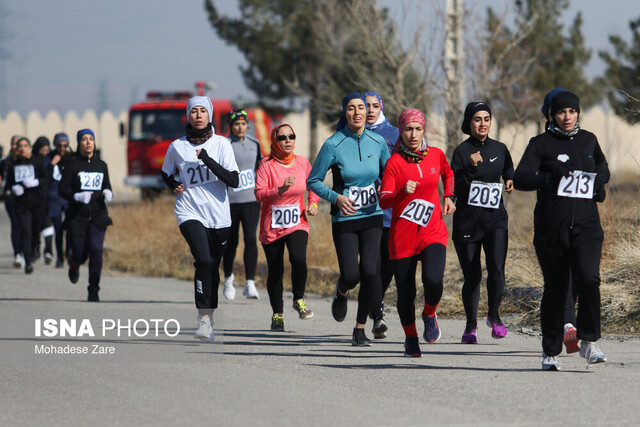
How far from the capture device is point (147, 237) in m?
17.7

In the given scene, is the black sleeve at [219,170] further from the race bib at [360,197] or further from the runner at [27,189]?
the runner at [27,189]

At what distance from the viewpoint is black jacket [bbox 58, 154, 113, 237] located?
11.9m

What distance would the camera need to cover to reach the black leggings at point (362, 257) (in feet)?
27.7

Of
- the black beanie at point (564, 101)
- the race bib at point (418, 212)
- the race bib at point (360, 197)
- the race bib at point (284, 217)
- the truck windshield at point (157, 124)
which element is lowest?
the race bib at point (284, 217)

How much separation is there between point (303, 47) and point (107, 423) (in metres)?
31.1

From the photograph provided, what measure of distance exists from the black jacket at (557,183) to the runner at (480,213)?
146 cm

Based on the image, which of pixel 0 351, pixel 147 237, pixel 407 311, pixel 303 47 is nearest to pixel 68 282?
pixel 147 237

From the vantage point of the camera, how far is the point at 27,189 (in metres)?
15.4

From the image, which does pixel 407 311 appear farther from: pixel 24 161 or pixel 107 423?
pixel 24 161

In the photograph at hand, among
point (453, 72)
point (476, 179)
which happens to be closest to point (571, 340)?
point (476, 179)

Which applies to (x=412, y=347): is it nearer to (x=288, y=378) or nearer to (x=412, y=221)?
(x=412, y=221)

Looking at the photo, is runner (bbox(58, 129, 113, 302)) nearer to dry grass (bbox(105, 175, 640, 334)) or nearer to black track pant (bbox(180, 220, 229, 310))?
dry grass (bbox(105, 175, 640, 334))

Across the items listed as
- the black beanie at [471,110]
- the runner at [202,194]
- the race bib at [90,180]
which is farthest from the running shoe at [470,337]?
the race bib at [90,180]

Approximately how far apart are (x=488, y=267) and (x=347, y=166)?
1.50 metres
